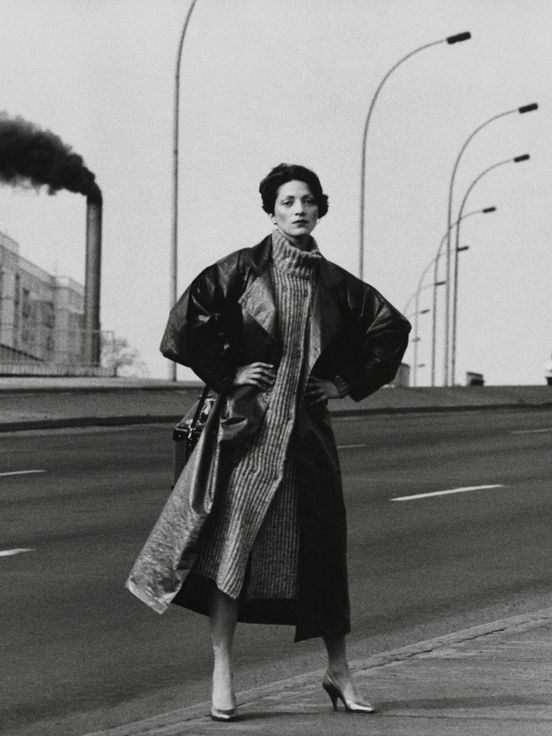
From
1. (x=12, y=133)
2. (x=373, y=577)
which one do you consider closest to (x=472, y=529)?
(x=373, y=577)

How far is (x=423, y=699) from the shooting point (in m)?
6.50

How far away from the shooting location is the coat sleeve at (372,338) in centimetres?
647

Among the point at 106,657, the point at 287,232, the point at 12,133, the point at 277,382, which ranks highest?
the point at 12,133

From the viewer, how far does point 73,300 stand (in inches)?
2018

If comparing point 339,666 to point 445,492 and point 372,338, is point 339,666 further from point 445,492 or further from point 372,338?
point 445,492

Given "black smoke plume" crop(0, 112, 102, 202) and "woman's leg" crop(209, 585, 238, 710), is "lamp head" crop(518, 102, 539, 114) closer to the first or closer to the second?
"black smoke plume" crop(0, 112, 102, 202)

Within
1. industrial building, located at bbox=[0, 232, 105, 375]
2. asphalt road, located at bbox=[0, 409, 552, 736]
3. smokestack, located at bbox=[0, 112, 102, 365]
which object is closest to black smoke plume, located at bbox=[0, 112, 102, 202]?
smokestack, located at bbox=[0, 112, 102, 365]

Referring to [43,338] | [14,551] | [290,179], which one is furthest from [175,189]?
[290,179]

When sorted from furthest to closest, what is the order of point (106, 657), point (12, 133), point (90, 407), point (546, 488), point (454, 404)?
1. point (12, 133)
2. point (454, 404)
3. point (90, 407)
4. point (546, 488)
5. point (106, 657)

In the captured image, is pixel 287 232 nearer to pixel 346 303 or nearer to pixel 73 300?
pixel 346 303

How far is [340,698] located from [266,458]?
89 centimetres

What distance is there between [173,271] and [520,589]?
2660 cm

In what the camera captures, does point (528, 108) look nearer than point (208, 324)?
No

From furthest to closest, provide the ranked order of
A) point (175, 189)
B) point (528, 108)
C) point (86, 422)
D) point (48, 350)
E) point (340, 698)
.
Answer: point (528, 108) < point (48, 350) < point (175, 189) < point (86, 422) < point (340, 698)
